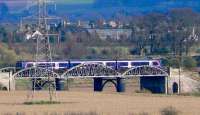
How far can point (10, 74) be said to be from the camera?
81562 mm

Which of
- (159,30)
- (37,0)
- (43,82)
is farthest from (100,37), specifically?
(37,0)

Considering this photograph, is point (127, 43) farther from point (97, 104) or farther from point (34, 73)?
point (97, 104)

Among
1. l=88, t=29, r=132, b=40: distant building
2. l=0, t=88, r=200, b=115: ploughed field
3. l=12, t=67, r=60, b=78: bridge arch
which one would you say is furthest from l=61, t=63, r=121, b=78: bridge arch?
l=88, t=29, r=132, b=40: distant building

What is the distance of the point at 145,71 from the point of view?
8550 cm

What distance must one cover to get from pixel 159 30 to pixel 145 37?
24.2 feet

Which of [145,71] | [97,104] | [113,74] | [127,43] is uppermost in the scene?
[127,43]

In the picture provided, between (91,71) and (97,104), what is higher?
(91,71)

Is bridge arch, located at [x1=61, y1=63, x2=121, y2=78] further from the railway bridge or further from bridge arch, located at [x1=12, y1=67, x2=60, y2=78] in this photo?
bridge arch, located at [x1=12, y1=67, x2=60, y2=78]

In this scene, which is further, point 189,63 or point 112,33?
point 112,33

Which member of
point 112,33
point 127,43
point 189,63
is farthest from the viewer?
point 112,33

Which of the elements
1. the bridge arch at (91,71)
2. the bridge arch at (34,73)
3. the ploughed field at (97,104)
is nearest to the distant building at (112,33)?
the bridge arch at (91,71)

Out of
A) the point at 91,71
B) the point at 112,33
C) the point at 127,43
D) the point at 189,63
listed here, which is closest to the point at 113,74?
the point at 91,71

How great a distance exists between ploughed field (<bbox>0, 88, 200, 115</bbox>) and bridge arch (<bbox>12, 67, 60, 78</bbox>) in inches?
149

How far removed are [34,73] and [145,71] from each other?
1013 centimetres
